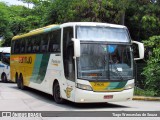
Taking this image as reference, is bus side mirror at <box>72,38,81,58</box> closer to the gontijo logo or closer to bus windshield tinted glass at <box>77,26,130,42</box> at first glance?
bus windshield tinted glass at <box>77,26,130,42</box>

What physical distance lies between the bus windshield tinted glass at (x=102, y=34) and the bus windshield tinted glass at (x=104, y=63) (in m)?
0.30

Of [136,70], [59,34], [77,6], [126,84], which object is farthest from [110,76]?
[77,6]

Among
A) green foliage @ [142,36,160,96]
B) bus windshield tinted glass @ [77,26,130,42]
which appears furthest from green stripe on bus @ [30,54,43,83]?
green foliage @ [142,36,160,96]

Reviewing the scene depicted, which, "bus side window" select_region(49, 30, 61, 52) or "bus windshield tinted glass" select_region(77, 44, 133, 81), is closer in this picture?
"bus windshield tinted glass" select_region(77, 44, 133, 81)

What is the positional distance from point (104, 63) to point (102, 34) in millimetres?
1206

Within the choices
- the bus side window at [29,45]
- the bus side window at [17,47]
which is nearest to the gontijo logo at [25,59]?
the bus side window at [29,45]

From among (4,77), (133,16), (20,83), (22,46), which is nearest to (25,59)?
(22,46)

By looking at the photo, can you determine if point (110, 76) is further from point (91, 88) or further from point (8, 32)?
point (8, 32)

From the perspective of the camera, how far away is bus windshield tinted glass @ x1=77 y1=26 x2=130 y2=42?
14305 millimetres

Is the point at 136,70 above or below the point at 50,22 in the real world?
below

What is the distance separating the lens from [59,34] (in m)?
15.9

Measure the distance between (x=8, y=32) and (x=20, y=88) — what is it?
23487 millimetres

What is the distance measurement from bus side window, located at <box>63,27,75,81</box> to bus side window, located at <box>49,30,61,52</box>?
73 cm

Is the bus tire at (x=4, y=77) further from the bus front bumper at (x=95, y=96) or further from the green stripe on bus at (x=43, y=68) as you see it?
the bus front bumper at (x=95, y=96)
